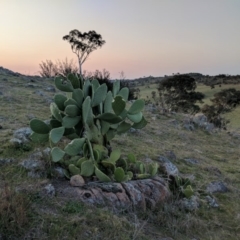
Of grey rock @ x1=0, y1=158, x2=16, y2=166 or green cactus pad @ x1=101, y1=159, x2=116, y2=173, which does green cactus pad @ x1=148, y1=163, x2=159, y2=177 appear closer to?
green cactus pad @ x1=101, y1=159, x2=116, y2=173

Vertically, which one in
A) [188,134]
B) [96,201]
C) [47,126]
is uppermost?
[47,126]

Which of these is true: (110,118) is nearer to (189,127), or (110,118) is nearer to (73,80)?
(73,80)

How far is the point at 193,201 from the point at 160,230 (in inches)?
28.7

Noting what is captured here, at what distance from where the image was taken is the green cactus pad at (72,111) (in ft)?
10.8

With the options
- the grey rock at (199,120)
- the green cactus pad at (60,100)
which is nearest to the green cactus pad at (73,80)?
the green cactus pad at (60,100)

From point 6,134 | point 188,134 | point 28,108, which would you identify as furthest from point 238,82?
point 6,134

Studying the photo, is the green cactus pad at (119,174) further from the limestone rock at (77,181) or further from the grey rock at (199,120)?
the grey rock at (199,120)

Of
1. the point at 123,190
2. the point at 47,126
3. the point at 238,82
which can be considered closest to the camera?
the point at 123,190

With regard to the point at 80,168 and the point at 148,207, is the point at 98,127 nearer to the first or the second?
the point at 80,168

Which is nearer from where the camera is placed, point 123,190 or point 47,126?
point 123,190

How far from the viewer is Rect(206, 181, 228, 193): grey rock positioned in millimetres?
4047

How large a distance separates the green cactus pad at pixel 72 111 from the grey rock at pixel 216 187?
2003 millimetres

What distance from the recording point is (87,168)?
3109 mm

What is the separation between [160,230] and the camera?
279 cm
